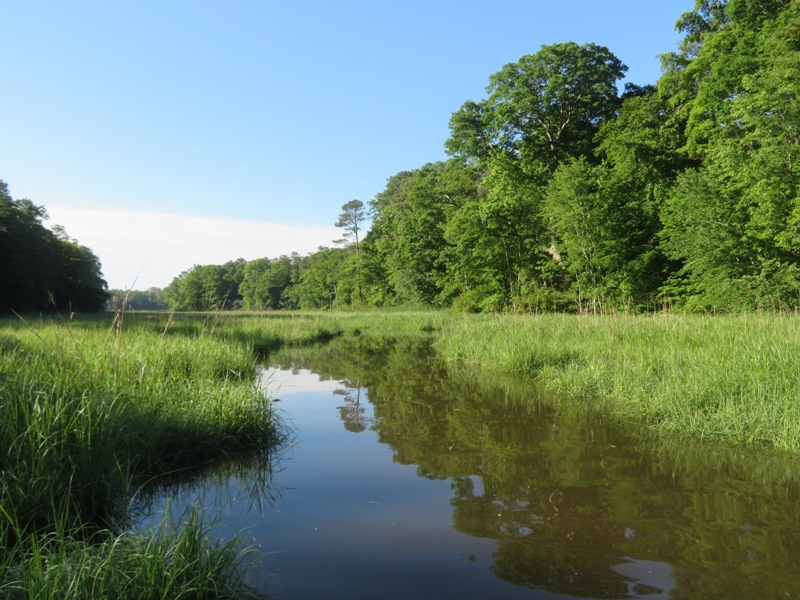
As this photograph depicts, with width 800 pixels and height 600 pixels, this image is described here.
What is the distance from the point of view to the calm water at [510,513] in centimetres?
265

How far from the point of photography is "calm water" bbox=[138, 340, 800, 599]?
265 centimetres

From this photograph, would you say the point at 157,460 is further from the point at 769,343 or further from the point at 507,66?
the point at 507,66

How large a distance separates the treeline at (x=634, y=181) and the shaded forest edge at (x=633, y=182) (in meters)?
0.07

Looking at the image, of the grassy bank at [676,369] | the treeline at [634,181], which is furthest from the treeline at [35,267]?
the grassy bank at [676,369]

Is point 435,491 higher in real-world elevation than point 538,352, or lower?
lower

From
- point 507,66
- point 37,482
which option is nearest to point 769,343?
point 37,482

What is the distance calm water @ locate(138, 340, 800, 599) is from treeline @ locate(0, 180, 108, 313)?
24.0 meters

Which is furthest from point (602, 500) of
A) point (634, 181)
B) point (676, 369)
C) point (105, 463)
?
point (634, 181)

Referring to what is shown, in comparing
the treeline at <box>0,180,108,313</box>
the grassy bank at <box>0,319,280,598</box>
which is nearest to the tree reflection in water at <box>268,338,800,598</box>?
the grassy bank at <box>0,319,280,598</box>

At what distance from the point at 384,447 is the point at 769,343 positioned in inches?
192

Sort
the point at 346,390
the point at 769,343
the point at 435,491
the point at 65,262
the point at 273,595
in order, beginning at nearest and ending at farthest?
the point at 273,595 → the point at 435,491 → the point at 769,343 → the point at 346,390 → the point at 65,262

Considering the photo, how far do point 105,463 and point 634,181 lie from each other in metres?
25.4

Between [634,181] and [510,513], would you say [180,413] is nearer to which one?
[510,513]

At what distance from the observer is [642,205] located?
76.6ft
